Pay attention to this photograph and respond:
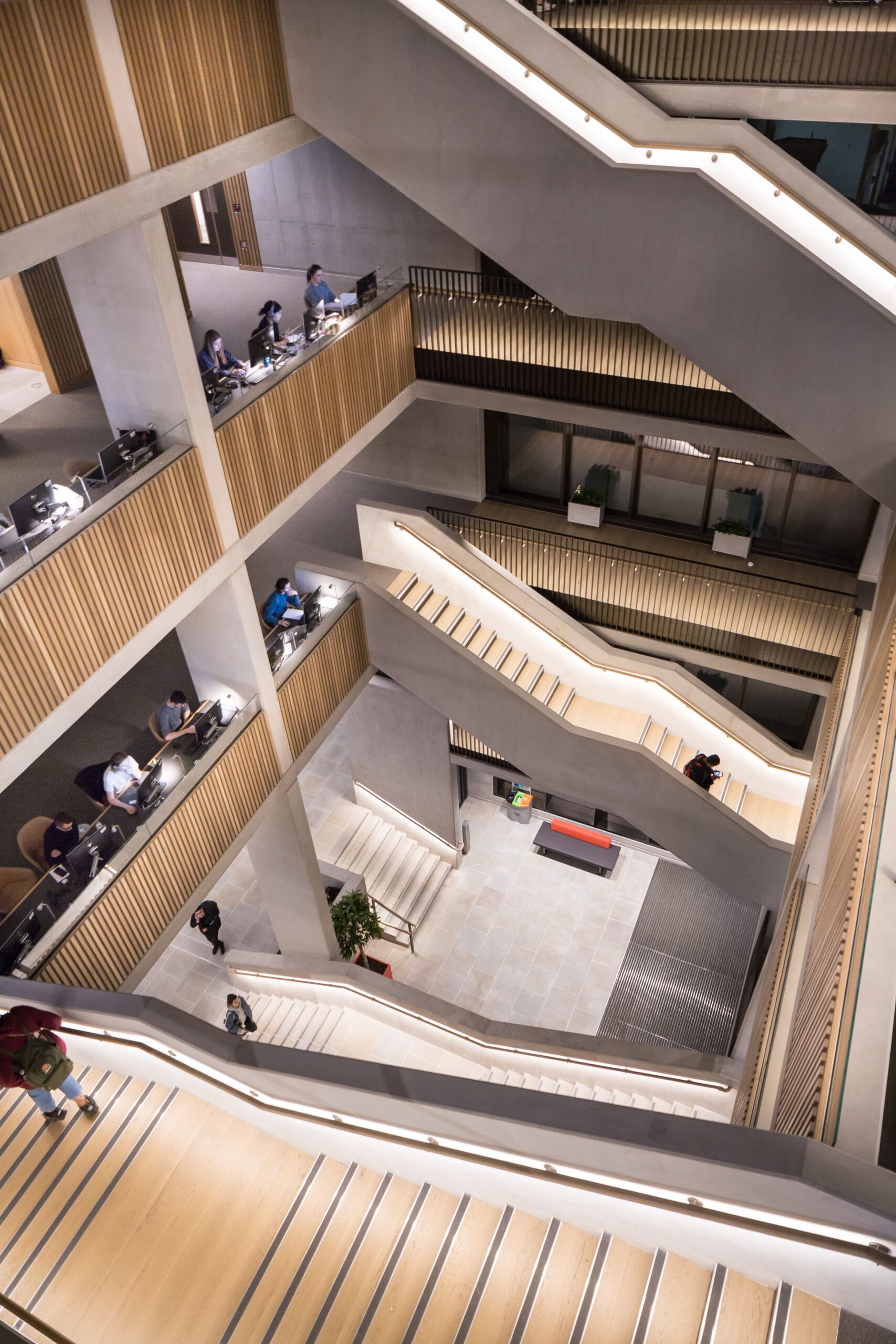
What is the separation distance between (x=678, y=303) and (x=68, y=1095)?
8353mm

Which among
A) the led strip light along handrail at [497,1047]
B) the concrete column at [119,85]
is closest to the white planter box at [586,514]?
the led strip light along handrail at [497,1047]

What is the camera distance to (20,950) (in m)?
7.38

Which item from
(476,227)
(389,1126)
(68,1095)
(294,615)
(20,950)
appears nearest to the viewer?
(389,1126)

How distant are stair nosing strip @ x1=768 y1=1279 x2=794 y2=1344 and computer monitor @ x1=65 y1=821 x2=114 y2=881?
614 centimetres

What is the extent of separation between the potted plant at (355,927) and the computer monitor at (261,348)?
8.47 meters

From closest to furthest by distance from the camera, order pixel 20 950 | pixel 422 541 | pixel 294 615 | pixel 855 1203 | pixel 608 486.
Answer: pixel 855 1203 → pixel 20 950 → pixel 294 615 → pixel 422 541 → pixel 608 486

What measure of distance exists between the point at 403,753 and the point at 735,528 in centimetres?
723

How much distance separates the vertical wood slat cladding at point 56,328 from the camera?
10.5m

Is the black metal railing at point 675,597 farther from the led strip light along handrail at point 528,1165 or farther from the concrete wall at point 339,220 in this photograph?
the led strip light along handrail at point 528,1165

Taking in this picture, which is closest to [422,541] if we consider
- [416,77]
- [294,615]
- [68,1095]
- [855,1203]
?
[294,615]

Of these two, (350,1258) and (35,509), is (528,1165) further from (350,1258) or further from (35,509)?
(35,509)

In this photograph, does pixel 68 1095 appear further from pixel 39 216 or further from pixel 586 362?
pixel 586 362

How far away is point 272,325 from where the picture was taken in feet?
31.1

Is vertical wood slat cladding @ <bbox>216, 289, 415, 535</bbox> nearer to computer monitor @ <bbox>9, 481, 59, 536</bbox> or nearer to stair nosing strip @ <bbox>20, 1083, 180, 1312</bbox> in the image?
computer monitor @ <bbox>9, 481, 59, 536</bbox>
